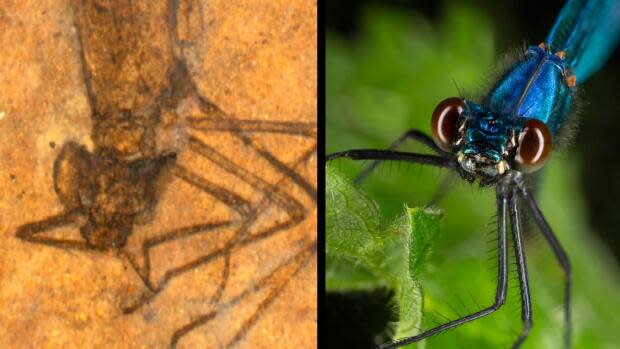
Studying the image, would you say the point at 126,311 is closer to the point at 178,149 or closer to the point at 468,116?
the point at 178,149

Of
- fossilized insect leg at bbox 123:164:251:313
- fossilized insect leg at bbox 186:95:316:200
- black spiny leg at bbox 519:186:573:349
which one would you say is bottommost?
black spiny leg at bbox 519:186:573:349

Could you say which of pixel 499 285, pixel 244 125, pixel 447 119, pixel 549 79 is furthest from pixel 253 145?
pixel 549 79

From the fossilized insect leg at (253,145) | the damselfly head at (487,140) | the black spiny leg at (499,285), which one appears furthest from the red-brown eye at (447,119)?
the fossilized insect leg at (253,145)

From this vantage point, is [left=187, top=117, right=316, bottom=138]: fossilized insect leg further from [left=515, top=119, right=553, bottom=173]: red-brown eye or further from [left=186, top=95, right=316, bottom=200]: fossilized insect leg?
[left=515, top=119, right=553, bottom=173]: red-brown eye

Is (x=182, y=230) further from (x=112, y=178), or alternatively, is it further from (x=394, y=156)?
(x=394, y=156)

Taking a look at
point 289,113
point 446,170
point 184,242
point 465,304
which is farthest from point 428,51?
point 184,242

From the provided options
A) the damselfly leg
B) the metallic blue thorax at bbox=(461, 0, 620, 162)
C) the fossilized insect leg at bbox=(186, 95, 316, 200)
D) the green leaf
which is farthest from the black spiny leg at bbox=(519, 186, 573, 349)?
the fossilized insect leg at bbox=(186, 95, 316, 200)
